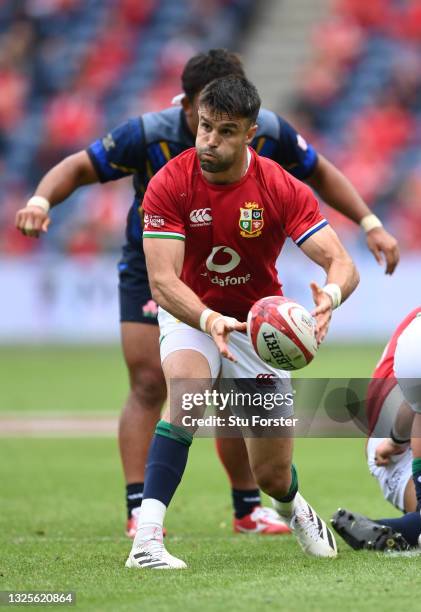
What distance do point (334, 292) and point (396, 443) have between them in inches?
42.0

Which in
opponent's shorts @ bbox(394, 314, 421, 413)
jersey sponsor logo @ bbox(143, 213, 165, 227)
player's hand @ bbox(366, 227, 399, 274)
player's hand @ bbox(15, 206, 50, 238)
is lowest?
opponent's shorts @ bbox(394, 314, 421, 413)

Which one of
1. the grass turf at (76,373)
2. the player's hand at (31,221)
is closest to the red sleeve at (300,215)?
the player's hand at (31,221)

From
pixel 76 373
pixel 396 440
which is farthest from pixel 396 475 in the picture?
pixel 76 373

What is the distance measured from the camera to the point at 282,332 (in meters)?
4.88

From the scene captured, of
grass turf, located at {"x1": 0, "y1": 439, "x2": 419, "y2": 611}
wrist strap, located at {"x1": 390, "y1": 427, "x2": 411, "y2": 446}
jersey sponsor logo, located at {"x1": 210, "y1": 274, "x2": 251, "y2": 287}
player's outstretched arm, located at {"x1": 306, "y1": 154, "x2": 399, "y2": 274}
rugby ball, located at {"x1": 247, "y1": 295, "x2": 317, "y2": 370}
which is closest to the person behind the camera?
grass turf, located at {"x1": 0, "y1": 439, "x2": 419, "y2": 611}

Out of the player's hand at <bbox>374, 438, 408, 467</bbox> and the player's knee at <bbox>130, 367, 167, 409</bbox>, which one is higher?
the player's knee at <bbox>130, 367, 167, 409</bbox>

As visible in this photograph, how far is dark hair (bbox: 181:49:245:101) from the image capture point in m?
6.41

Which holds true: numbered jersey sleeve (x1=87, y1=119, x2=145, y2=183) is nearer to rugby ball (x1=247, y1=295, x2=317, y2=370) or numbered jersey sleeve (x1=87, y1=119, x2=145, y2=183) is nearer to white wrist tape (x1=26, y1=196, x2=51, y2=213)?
white wrist tape (x1=26, y1=196, x2=51, y2=213)

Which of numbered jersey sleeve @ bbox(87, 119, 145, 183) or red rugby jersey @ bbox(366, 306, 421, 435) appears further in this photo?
numbered jersey sleeve @ bbox(87, 119, 145, 183)

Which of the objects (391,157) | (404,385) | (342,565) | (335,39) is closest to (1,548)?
(342,565)

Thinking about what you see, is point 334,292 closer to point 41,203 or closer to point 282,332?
point 282,332

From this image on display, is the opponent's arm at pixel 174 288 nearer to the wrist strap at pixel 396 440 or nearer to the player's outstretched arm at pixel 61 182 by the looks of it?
the wrist strap at pixel 396 440

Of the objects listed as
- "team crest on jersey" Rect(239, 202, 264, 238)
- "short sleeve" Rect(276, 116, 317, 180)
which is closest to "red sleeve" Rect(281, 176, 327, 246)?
"team crest on jersey" Rect(239, 202, 264, 238)

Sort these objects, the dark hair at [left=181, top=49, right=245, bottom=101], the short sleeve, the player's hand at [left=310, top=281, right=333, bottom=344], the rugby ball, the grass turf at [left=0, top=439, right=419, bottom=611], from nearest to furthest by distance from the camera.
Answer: the grass turf at [left=0, top=439, right=419, bottom=611], the rugby ball, the player's hand at [left=310, top=281, right=333, bottom=344], the dark hair at [left=181, top=49, right=245, bottom=101], the short sleeve
